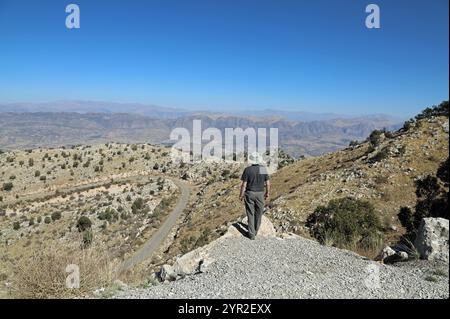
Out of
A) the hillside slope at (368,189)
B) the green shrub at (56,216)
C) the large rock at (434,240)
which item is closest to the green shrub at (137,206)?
the green shrub at (56,216)

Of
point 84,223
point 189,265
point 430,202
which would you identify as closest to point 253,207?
point 189,265

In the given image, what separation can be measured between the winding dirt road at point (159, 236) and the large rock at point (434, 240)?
1639 cm

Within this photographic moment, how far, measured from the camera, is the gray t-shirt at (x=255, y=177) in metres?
11.3

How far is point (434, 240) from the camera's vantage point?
8.55 meters

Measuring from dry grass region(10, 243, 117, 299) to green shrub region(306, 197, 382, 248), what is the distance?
7909mm

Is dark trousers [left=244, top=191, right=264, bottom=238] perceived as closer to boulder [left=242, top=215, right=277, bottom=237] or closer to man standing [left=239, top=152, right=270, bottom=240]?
man standing [left=239, top=152, right=270, bottom=240]

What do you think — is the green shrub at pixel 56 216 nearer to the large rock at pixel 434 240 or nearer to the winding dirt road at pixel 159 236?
the winding dirt road at pixel 159 236

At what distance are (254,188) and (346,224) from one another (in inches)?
278

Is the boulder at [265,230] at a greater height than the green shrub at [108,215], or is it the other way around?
the boulder at [265,230]

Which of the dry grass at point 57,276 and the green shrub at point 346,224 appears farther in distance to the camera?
the green shrub at point 346,224

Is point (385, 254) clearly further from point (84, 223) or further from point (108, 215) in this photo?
point (108, 215)

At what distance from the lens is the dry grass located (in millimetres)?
8117

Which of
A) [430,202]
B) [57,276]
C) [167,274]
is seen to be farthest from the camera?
[430,202]
